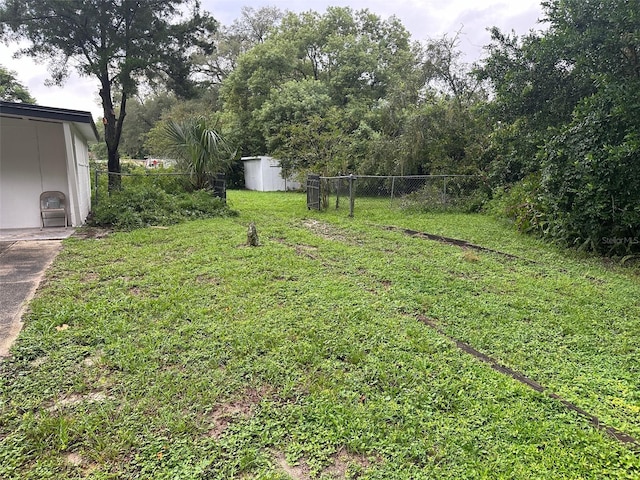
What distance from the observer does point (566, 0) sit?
5875 millimetres

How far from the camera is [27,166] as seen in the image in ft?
24.8

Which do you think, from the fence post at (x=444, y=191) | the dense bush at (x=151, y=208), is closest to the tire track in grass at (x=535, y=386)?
the dense bush at (x=151, y=208)

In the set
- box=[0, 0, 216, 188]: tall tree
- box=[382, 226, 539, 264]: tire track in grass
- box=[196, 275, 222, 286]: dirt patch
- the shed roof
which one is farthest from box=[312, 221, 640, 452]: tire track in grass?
box=[0, 0, 216, 188]: tall tree

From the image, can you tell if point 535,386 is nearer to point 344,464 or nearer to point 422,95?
point 344,464

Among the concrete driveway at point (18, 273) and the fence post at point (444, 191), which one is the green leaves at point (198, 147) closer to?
the concrete driveway at point (18, 273)

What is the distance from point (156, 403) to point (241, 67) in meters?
22.0

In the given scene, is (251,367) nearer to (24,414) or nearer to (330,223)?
(24,414)

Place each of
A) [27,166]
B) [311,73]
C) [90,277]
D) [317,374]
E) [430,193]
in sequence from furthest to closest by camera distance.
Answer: [311,73]
[430,193]
[27,166]
[90,277]
[317,374]

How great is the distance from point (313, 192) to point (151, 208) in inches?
171

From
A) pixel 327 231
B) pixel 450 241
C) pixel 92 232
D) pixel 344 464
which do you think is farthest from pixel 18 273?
pixel 450 241

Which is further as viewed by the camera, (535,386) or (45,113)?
(45,113)

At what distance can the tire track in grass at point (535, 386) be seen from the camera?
6.38 feet

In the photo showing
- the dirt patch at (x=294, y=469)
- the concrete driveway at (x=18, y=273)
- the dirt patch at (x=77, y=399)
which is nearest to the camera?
the dirt patch at (x=294, y=469)

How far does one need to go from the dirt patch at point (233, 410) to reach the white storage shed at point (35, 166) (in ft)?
22.3
